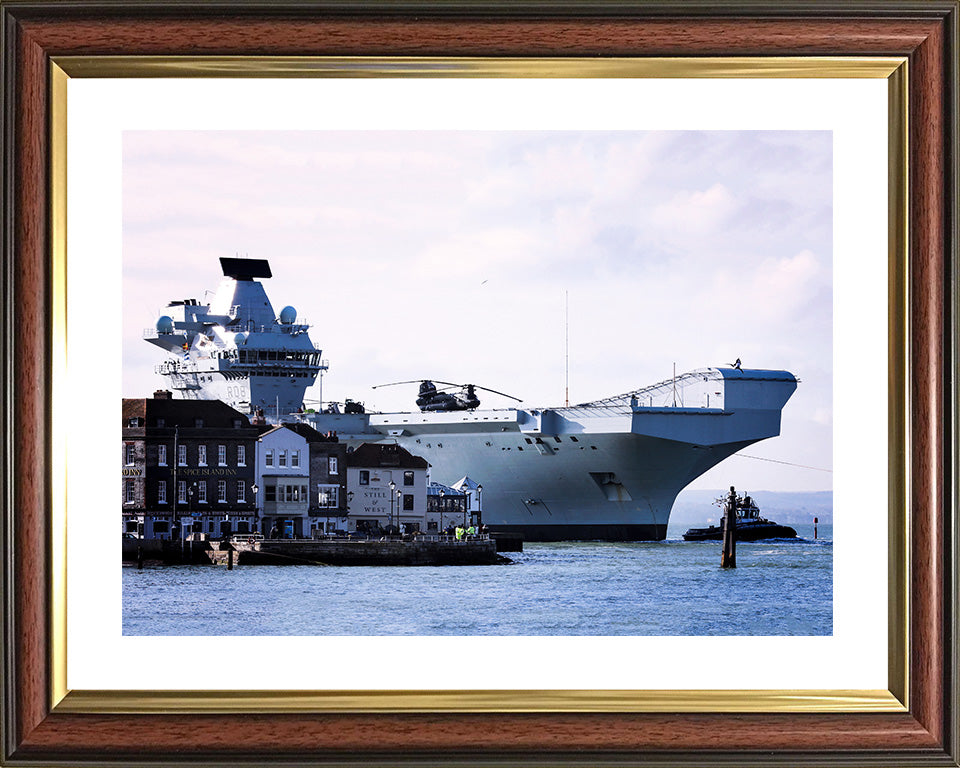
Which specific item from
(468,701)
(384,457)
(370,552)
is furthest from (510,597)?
(468,701)

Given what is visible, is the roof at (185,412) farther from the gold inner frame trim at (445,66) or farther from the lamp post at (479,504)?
the gold inner frame trim at (445,66)

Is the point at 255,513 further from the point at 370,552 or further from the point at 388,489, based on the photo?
the point at 388,489

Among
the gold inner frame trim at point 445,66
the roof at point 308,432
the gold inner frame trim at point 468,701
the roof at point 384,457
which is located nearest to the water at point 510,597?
the roof at point 384,457

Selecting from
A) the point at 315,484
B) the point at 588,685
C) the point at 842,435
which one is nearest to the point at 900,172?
the point at 842,435

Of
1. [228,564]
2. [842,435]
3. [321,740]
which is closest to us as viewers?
[321,740]

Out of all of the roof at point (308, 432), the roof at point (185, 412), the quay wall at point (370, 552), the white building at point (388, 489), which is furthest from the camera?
the white building at point (388, 489)

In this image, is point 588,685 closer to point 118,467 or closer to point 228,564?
point 118,467

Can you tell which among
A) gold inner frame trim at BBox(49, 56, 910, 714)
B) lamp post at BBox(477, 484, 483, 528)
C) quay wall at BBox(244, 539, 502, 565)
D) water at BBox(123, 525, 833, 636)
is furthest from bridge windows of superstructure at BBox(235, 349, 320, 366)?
gold inner frame trim at BBox(49, 56, 910, 714)
